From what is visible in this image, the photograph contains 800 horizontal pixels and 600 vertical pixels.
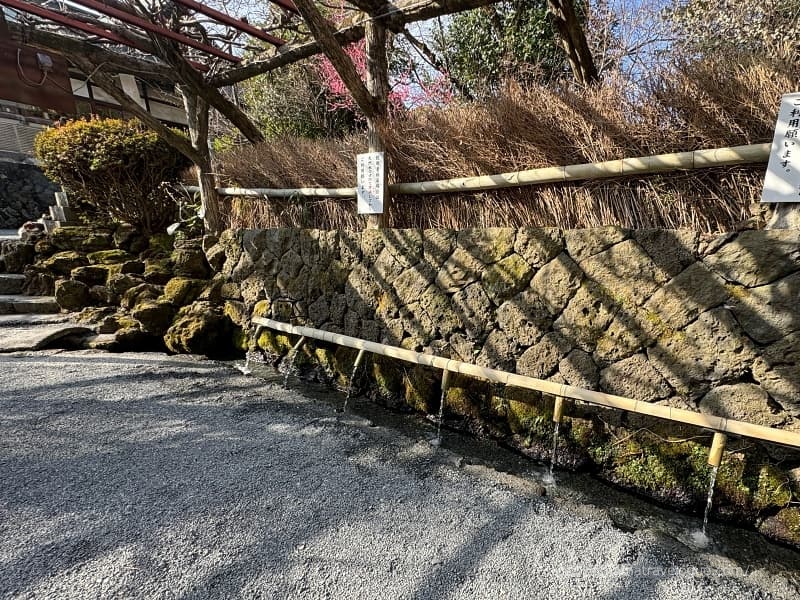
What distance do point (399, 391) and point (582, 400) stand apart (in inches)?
69.4

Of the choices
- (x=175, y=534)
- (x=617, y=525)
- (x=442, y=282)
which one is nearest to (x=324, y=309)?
(x=442, y=282)

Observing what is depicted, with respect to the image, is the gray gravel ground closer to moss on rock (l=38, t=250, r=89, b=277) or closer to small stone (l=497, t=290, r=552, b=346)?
small stone (l=497, t=290, r=552, b=346)

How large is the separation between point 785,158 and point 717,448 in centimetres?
163

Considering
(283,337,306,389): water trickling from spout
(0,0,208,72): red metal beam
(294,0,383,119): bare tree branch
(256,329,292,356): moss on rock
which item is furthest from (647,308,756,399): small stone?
(0,0,208,72): red metal beam

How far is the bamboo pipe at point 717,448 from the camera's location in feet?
6.94

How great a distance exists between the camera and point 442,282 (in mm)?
3316

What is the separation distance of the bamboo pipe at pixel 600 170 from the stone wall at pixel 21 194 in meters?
12.9

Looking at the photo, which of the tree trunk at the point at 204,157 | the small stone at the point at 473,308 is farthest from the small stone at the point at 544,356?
the tree trunk at the point at 204,157

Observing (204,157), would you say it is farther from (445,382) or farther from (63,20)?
(445,382)

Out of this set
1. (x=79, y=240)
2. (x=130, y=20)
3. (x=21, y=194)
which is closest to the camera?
(x=130, y=20)

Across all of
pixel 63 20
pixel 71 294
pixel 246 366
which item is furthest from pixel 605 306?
pixel 71 294

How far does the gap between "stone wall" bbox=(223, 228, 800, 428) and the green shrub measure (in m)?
4.68

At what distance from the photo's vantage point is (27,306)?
5750 millimetres

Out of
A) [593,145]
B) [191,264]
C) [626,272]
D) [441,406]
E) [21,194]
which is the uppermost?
[21,194]
